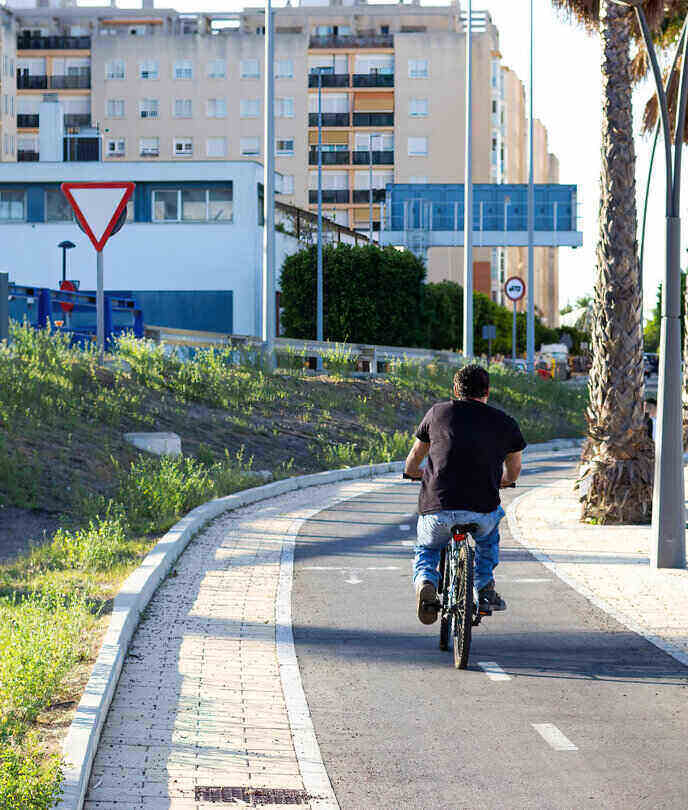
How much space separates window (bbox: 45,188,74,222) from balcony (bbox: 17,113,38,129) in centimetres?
4649

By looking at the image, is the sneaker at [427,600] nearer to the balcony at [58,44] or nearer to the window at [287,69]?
the window at [287,69]

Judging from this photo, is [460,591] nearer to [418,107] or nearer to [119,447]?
[119,447]

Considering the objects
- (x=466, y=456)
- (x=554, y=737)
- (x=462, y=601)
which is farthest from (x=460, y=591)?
(x=554, y=737)

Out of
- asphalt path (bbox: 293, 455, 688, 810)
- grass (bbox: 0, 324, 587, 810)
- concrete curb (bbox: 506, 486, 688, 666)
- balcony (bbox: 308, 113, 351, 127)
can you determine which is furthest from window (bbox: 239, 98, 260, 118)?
asphalt path (bbox: 293, 455, 688, 810)

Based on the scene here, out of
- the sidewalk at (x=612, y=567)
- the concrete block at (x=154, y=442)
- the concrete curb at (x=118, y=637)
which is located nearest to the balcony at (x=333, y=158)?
the concrete block at (x=154, y=442)

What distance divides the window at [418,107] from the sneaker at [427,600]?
292ft

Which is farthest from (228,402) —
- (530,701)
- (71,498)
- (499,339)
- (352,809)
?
(499,339)

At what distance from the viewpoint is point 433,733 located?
6367 mm

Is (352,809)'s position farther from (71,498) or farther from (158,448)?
(158,448)

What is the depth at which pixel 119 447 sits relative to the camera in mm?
17766

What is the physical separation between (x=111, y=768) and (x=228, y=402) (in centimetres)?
1892

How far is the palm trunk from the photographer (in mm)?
15625

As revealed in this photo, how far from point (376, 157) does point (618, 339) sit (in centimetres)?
8053

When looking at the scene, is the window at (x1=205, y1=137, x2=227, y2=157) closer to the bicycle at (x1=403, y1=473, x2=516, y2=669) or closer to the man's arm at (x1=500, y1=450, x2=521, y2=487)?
the man's arm at (x1=500, y1=450, x2=521, y2=487)
